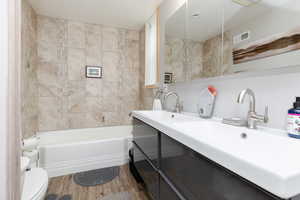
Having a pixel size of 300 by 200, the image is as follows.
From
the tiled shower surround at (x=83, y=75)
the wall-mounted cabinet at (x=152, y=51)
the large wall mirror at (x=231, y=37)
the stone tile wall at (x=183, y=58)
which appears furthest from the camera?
the tiled shower surround at (x=83, y=75)

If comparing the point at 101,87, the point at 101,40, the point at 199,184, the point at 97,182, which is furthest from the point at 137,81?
the point at 199,184

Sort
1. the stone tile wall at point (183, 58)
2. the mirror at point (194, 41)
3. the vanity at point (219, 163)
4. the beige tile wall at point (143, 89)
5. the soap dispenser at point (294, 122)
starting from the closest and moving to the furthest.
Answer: the vanity at point (219, 163) < the soap dispenser at point (294, 122) < the mirror at point (194, 41) < the stone tile wall at point (183, 58) < the beige tile wall at point (143, 89)

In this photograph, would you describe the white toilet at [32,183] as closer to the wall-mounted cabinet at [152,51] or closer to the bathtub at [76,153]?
the bathtub at [76,153]

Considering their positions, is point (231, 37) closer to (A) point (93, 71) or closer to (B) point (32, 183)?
(B) point (32, 183)

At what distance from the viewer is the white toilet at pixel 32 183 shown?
891 mm

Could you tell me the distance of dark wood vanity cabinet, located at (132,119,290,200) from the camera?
467 mm

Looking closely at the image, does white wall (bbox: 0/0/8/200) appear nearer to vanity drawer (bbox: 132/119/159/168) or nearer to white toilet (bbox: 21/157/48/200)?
white toilet (bbox: 21/157/48/200)

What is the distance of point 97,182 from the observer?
1.70m

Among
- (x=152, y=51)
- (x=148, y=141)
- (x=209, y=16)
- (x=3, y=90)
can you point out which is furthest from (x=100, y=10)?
(x=3, y=90)

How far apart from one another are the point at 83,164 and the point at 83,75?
4.95 ft

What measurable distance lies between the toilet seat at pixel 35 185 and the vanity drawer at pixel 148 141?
0.78m

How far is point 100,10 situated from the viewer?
2154 mm

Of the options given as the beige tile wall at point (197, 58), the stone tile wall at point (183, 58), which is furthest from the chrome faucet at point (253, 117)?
the stone tile wall at point (183, 58)

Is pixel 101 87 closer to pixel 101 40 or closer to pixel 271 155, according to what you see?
pixel 101 40
